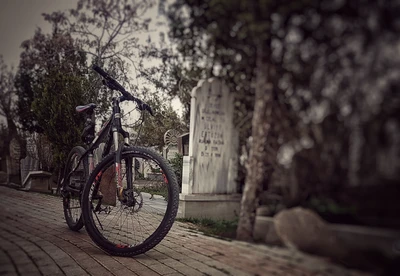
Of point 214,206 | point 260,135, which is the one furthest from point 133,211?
point 260,135

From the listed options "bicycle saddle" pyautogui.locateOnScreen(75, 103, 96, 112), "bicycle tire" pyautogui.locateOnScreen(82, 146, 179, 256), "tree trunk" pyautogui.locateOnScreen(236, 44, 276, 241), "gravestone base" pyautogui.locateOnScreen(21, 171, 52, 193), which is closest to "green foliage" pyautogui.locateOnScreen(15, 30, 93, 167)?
"bicycle saddle" pyautogui.locateOnScreen(75, 103, 96, 112)

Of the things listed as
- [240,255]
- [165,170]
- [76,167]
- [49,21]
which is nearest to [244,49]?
[240,255]

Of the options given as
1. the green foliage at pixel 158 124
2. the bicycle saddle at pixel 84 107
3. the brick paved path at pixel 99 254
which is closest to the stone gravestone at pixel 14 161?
the brick paved path at pixel 99 254

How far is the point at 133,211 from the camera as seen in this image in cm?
216

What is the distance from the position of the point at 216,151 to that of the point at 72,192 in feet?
6.11

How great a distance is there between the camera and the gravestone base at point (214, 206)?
798 mm

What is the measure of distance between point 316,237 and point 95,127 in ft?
5.91

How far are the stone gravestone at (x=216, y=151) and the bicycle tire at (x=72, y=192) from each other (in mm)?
1272

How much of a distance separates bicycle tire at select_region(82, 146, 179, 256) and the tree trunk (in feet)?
4.64

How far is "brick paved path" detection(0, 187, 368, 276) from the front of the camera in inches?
26.8

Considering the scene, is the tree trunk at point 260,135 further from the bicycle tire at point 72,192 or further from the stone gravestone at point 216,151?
the bicycle tire at point 72,192

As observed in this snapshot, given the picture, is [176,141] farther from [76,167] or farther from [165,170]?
[76,167]

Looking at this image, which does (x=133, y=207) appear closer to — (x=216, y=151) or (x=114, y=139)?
(x=114, y=139)

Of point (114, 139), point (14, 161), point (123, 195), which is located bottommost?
point (123, 195)
